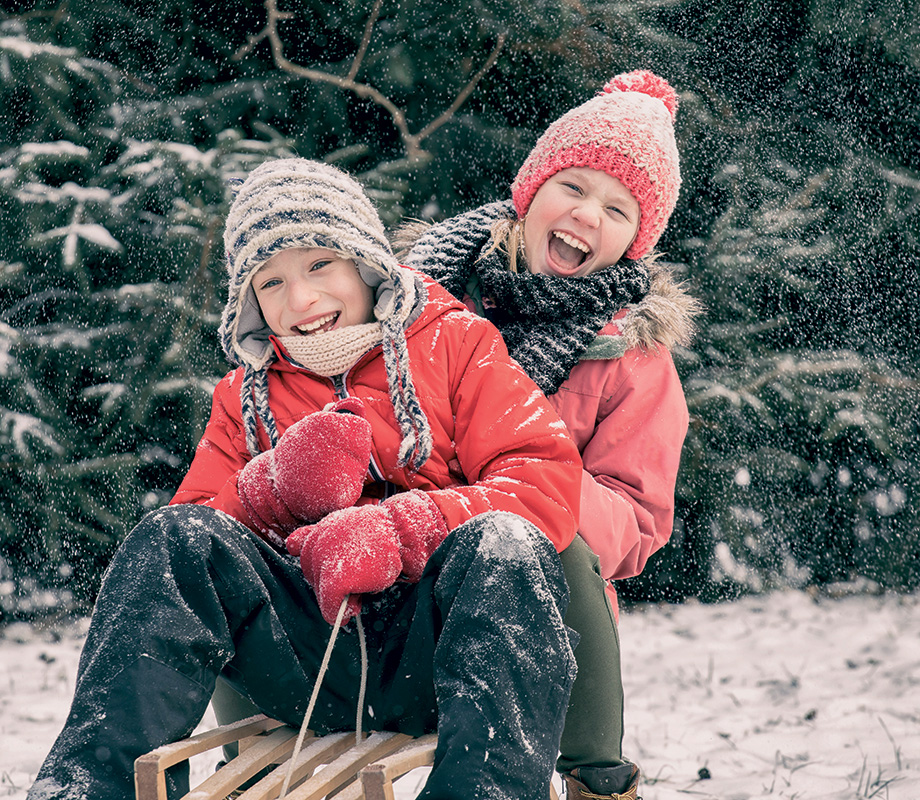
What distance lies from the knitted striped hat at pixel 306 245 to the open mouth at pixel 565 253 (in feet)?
1.35

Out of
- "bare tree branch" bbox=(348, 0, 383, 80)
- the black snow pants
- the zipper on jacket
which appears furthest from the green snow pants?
"bare tree branch" bbox=(348, 0, 383, 80)

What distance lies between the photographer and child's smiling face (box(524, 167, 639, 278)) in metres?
2.08

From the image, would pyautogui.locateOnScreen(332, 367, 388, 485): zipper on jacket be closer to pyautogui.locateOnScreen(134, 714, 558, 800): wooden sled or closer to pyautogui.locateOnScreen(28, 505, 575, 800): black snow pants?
pyautogui.locateOnScreen(28, 505, 575, 800): black snow pants

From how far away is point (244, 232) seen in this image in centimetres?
174

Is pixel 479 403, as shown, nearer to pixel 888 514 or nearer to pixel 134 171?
pixel 134 171

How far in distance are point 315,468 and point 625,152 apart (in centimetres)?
104

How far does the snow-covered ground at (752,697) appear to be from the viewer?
2.38 metres

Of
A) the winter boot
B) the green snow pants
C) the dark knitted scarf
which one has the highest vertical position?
the dark knitted scarf

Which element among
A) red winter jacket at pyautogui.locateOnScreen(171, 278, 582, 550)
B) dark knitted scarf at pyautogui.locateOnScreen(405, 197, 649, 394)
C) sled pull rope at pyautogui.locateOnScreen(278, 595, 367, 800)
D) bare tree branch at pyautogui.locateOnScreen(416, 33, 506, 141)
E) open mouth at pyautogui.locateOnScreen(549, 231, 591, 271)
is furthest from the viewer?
bare tree branch at pyautogui.locateOnScreen(416, 33, 506, 141)

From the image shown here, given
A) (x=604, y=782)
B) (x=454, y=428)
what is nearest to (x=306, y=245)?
(x=454, y=428)

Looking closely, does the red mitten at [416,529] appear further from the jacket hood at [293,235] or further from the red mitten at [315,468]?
the jacket hood at [293,235]

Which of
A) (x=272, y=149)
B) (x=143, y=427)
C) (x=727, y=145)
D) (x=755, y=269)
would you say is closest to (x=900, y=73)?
(x=727, y=145)

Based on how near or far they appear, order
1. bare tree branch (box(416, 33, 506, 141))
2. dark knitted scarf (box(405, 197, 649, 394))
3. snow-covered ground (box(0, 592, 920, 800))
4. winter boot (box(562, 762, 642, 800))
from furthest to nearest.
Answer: bare tree branch (box(416, 33, 506, 141)) < snow-covered ground (box(0, 592, 920, 800)) < dark knitted scarf (box(405, 197, 649, 394)) < winter boot (box(562, 762, 642, 800))

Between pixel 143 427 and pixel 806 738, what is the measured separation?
246 centimetres
